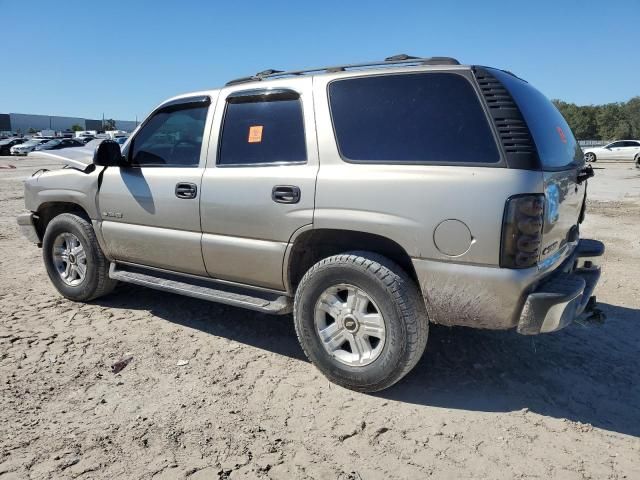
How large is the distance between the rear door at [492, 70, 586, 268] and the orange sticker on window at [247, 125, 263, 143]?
163 centimetres

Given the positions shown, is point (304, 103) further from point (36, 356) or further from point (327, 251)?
point (36, 356)

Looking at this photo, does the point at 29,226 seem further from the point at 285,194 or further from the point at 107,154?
the point at 285,194

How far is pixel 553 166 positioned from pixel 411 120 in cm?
86

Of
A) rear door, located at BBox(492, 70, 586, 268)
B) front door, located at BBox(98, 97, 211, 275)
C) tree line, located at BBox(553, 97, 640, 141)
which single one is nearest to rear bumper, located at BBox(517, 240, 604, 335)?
rear door, located at BBox(492, 70, 586, 268)

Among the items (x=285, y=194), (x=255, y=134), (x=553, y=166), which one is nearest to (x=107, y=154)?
(x=255, y=134)

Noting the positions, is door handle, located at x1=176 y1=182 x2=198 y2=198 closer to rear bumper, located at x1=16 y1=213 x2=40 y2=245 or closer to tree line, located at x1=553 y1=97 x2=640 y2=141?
rear bumper, located at x1=16 y1=213 x2=40 y2=245

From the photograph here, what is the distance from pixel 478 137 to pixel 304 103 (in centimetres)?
123

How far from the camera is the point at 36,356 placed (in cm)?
375

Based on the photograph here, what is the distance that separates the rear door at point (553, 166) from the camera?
278 cm

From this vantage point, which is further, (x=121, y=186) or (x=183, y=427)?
(x=121, y=186)

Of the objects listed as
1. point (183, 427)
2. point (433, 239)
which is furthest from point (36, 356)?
point (433, 239)

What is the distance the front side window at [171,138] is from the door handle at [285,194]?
2.79ft

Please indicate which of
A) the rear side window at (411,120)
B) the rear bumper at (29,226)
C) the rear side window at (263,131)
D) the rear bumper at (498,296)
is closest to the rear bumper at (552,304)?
the rear bumper at (498,296)

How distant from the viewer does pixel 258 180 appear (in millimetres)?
3461
